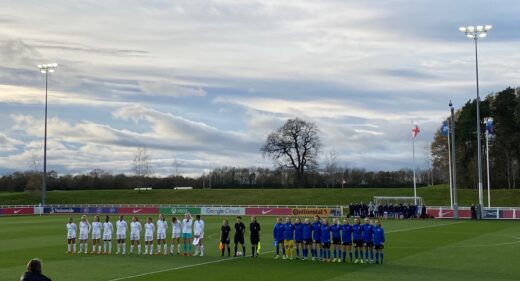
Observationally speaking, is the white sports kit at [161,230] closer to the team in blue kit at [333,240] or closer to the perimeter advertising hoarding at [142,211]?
the team in blue kit at [333,240]

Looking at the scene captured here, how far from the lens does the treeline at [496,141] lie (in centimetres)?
9800

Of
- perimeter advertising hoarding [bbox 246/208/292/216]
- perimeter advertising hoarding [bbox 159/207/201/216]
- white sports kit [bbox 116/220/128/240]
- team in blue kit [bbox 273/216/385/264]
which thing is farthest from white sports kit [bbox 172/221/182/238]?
perimeter advertising hoarding [bbox 159/207/201/216]

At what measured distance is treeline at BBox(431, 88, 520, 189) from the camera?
98000mm

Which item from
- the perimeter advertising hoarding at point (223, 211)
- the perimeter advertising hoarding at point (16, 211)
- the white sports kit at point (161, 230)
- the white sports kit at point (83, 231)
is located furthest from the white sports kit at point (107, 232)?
the perimeter advertising hoarding at point (16, 211)

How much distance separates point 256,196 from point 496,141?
3709 centimetres

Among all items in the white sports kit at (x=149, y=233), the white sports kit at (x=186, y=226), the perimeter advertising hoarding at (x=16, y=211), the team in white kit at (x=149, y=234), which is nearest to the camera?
the white sports kit at (x=186, y=226)

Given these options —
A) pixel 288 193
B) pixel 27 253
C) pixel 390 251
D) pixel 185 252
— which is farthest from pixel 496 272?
pixel 288 193

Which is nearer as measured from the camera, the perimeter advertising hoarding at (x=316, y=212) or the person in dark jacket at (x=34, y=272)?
the person in dark jacket at (x=34, y=272)

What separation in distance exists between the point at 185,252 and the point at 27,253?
8.18 metres

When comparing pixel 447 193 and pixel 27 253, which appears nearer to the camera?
pixel 27 253

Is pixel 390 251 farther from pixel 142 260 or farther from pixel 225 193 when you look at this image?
pixel 225 193

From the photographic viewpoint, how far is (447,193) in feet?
311

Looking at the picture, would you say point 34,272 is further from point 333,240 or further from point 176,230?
point 176,230

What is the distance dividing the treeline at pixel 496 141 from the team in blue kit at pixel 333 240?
242 ft
